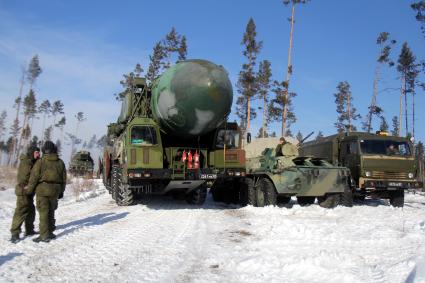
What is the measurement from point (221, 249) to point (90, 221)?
3892mm

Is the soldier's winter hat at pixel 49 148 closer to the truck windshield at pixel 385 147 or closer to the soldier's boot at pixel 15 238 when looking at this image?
the soldier's boot at pixel 15 238

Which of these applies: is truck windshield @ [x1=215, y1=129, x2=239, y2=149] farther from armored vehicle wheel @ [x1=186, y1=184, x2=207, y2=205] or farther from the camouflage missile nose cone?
armored vehicle wheel @ [x1=186, y1=184, x2=207, y2=205]

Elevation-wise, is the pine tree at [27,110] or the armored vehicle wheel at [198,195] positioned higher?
the pine tree at [27,110]

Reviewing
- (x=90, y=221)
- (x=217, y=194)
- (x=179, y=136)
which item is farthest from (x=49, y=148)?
(x=217, y=194)

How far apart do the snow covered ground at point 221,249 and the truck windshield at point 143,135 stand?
2.10 metres

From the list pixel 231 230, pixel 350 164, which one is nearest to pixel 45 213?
pixel 231 230

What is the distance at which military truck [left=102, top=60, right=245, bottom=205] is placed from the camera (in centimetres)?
1050

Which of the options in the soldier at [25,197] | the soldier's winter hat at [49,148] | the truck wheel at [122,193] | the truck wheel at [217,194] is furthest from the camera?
the truck wheel at [217,194]

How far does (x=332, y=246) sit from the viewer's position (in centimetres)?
634

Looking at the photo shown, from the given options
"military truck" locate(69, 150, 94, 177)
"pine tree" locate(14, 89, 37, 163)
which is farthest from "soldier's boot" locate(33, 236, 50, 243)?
"pine tree" locate(14, 89, 37, 163)

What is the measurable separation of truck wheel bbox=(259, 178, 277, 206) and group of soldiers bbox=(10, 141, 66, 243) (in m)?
6.02

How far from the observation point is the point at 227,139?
1239 cm

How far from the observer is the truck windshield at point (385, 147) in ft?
43.1

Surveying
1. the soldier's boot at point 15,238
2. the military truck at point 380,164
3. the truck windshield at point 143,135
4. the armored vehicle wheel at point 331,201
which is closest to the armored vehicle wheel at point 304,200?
the military truck at point 380,164
